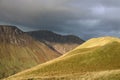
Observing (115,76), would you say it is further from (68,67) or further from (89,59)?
(89,59)

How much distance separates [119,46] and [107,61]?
26.5m

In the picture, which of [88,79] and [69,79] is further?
[69,79]

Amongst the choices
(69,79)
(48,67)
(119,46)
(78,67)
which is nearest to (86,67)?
(78,67)

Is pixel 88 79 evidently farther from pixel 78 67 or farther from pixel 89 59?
pixel 89 59

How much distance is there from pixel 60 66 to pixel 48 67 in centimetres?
590

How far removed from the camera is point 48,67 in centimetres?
12588

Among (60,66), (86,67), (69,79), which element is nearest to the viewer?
(69,79)

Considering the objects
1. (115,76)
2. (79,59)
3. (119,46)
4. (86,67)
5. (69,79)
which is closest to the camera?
(115,76)

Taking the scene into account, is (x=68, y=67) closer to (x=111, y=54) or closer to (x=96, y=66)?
(x=96, y=66)

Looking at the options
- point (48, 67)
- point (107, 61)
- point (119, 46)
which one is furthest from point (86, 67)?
point (119, 46)

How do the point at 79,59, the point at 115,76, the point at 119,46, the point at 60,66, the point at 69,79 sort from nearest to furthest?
the point at 115,76
the point at 69,79
the point at 60,66
the point at 79,59
the point at 119,46

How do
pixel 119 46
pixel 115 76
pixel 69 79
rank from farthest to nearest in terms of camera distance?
1. pixel 119 46
2. pixel 69 79
3. pixel 115 76

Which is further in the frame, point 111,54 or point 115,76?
point 111,54

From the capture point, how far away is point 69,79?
55312 mm
